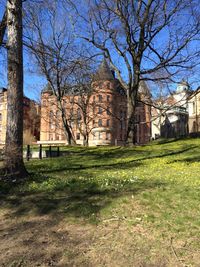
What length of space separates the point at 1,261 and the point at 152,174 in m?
6.22

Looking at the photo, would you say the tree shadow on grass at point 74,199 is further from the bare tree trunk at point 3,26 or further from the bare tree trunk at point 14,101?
the bare tree trunk at point 3,26

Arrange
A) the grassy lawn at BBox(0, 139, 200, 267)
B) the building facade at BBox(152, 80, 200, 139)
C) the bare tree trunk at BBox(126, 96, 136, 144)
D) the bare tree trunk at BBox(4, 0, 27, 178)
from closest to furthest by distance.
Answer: the grassy lawn at BBox(0, 139, 200, 267), the bare tree trunk at BBox(4, 0, 27, 178), the bare tree trunk at BBox(126, 96, 136, 144), the building facade at BBox(152, 80, 200, 139)

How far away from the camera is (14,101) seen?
896 centimetres

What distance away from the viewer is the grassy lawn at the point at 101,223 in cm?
423

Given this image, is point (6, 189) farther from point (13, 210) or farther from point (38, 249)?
point (38, 249)

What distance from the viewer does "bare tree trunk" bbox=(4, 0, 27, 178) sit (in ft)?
28.8

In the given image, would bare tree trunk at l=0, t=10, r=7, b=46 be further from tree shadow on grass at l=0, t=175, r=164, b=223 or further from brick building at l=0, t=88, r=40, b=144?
brick building at l=0, t=88, r=40, b=144

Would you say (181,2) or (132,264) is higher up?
(181,2)

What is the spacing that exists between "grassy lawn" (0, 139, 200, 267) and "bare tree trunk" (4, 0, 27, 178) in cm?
99

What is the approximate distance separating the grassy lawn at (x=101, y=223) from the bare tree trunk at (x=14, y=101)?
0.99 metres

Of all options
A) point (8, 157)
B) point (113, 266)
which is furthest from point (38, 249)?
point (8, 157)

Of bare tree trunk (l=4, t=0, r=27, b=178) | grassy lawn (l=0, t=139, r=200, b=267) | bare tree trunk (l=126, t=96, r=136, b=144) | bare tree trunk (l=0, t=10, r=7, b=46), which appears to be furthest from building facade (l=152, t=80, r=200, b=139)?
grassy lawn (l=0, t=139, r=200, b=267)

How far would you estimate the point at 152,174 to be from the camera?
9516mm

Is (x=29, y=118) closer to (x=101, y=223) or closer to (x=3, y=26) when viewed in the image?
(x=3, y=26)
